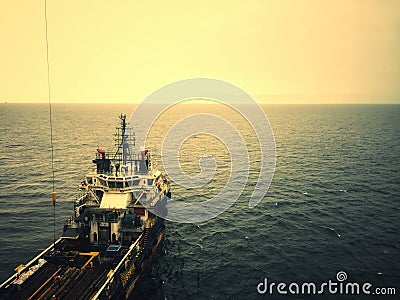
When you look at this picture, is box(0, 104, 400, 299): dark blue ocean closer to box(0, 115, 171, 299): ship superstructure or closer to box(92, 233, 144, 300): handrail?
box(0, 115, 171, 299): ship superstructure

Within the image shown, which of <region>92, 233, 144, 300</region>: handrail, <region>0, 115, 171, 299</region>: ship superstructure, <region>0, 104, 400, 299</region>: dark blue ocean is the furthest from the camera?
<region>0, 104, 400, 299</region>: dark blue ocean

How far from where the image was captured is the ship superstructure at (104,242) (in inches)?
1303

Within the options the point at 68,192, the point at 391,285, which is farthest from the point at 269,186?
the point at 68,192

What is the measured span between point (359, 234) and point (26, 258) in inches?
2159

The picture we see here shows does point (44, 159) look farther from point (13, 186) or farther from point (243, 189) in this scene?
point (243, 189)

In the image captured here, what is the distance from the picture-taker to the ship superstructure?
33094 millimetres

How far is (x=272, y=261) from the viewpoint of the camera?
4562 centimetres

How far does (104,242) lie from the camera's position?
44.8 metres

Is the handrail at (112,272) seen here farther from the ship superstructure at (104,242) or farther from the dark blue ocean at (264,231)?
the dark blue ocean at (264,231)

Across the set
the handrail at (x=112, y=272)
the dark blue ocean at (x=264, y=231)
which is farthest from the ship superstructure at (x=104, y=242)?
the dark blue ocean at (x=264, y=231)

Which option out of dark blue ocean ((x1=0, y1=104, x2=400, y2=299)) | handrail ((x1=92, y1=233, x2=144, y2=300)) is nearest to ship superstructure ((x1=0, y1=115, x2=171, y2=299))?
handrail ((x1=92, y1=233, x2=144, y2=300))

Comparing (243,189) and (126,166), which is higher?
(126,166)

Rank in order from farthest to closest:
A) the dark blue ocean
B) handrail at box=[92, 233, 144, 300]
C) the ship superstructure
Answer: the dark blue ocean, the ship superstructure, handrail at box=[92, 233, 144, 300]

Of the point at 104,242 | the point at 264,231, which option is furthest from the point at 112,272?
the point at 264,231
